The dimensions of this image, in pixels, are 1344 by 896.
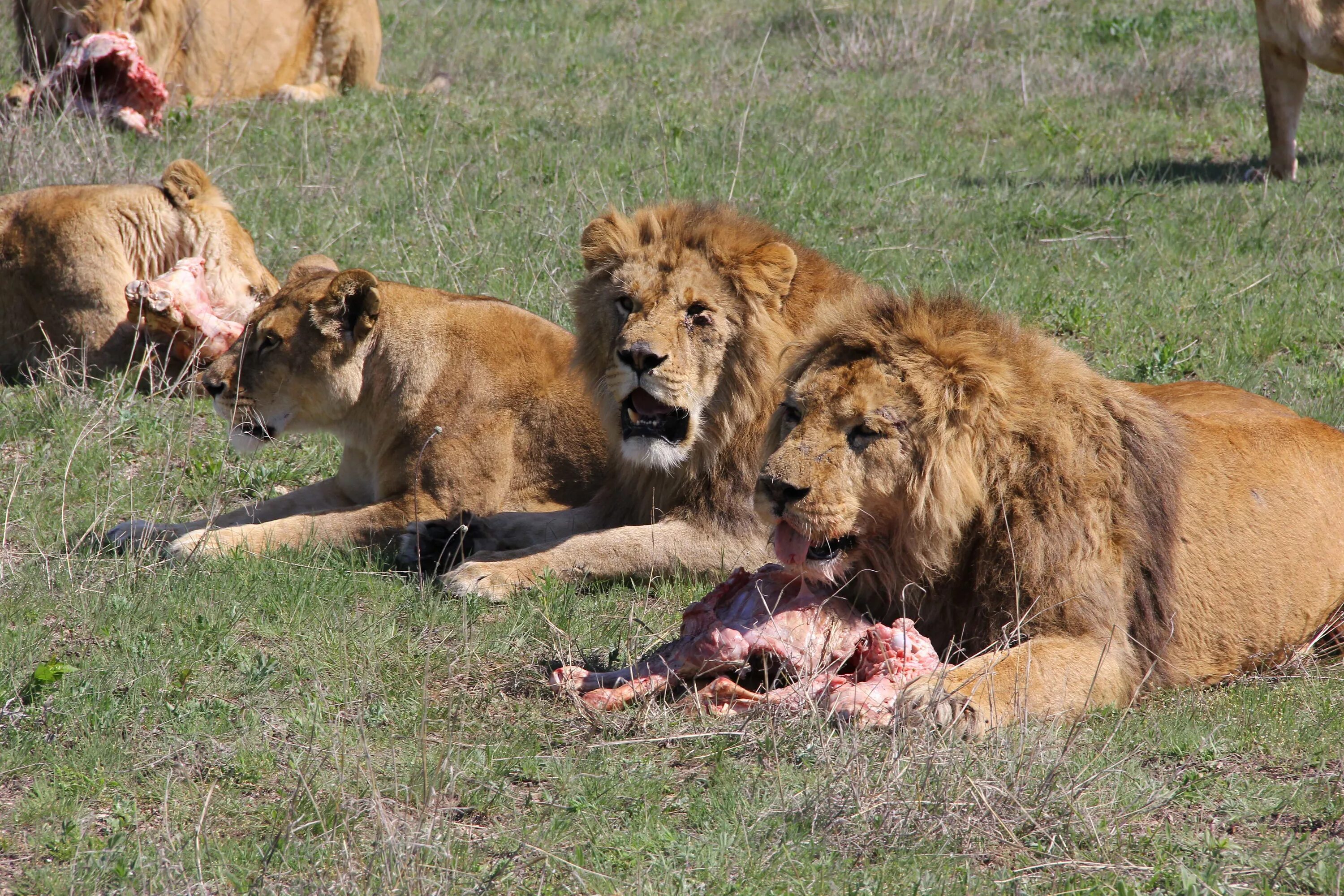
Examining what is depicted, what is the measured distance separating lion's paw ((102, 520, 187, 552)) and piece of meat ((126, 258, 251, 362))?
1704 mm

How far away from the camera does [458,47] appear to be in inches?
600

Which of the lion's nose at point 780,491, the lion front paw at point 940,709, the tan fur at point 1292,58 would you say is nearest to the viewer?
the lion front paw at point 940,709

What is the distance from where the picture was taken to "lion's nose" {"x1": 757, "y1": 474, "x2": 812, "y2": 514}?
410 centimetres

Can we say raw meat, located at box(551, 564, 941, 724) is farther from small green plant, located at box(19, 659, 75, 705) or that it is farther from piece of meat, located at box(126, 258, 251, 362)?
piece of meat, located at box(126, 258, 251, 362)

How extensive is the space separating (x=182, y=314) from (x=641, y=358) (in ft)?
12.0

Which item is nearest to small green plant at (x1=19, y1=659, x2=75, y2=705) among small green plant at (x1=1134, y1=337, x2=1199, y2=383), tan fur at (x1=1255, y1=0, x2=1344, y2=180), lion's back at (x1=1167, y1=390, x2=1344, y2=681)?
lion's back at (x1=1167, y1=390, x2=1344, y2=681)

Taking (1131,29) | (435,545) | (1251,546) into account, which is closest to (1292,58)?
(1131,29)

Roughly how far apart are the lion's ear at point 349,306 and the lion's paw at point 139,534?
1.10m

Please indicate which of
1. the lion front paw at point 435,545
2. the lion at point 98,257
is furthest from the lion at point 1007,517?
the lion at point 98,257

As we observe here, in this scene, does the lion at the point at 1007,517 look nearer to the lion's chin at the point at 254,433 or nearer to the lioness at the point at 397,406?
the lioness at the point at 397,406

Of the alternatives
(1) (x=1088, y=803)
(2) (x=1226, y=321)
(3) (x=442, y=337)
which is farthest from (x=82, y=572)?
(2) (x=1226, y=321)

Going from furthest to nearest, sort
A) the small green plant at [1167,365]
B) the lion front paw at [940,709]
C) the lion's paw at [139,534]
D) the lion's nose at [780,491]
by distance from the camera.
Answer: the small green plant at [1167,365] → the lion's paw at [139,534] → the lion's nose at [780,491] → the lion front paw at [940,709]

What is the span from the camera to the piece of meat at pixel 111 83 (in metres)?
11.1

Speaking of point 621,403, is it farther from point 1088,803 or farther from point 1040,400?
point 1088,803
